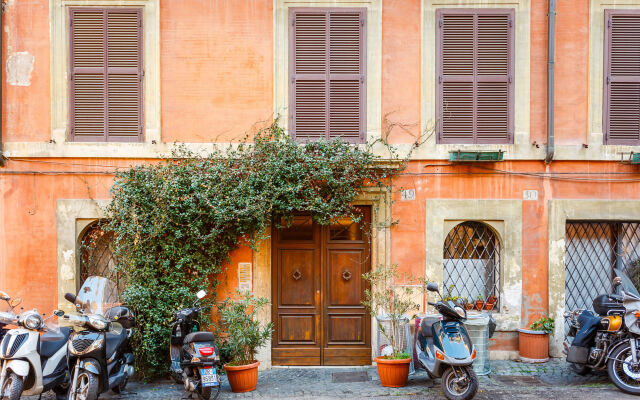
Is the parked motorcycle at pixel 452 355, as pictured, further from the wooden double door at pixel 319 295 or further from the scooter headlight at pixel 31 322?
the scooter headlight at pixel 31 322

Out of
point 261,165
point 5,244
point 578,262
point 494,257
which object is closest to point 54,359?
point 5,244

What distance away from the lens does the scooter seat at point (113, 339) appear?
21.8 ft

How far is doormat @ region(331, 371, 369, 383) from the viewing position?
7605 mm

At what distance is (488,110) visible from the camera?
856cm

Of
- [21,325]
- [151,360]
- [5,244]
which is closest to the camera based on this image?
[21,325]

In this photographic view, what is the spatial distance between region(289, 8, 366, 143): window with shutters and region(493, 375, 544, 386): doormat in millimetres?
3950

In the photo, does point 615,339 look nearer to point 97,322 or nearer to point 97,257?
point 97,322

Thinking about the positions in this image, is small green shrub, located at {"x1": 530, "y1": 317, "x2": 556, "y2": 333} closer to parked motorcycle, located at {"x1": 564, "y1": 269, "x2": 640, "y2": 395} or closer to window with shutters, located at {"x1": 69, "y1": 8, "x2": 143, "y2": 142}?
parked motorcycle, located at {"x1": 564, "y1": 269, "x2": 640, "y2": 395}

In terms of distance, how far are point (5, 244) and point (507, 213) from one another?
7.62 meters

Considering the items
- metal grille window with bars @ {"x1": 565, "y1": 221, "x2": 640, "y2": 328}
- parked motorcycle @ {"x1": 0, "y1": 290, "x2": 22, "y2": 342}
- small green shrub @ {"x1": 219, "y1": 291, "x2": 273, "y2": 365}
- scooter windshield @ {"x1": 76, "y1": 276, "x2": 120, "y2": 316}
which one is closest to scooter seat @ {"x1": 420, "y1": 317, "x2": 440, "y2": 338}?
small green shrub @ {"x1": 219, "y1": 291, "x2": 273, "y2": 365}

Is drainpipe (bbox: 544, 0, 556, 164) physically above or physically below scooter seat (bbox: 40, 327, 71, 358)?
above

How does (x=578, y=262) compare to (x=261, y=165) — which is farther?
(x=578, y=262)

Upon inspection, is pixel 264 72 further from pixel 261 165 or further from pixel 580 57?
pixel 580 57

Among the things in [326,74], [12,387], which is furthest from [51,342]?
[326,74]
